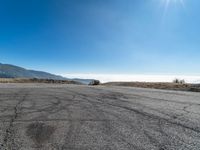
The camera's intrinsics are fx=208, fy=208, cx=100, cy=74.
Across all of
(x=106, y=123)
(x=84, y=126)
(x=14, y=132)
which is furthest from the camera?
(x=106, y=123)

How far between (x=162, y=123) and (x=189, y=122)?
34.2 inches

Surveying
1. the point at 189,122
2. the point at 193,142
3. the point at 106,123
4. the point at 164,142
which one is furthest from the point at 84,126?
the point at 189,122

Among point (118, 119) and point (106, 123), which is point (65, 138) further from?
point (118, 119)

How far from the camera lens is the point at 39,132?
15.8 ft

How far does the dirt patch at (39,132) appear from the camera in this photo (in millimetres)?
4297

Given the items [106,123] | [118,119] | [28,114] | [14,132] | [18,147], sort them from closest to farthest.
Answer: [18,147] < [14,132] < [106,123] < [118,119] < [28,114]

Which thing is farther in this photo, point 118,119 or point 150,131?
point 118,119

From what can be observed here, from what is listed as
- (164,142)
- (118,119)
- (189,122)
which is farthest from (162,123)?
(164,142)

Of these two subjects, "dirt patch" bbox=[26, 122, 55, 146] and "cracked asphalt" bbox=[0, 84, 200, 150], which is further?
"dirt patch" bbox=[26, 122, 55, 146]

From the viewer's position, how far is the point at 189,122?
238 inches

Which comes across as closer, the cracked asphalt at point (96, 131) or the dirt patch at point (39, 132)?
the cracked asphalt at point (96, 131)

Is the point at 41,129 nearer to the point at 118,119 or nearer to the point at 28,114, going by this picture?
the point at 28,114

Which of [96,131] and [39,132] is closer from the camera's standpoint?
[39,132]

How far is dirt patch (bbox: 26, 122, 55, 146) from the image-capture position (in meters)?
4.30
